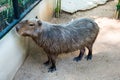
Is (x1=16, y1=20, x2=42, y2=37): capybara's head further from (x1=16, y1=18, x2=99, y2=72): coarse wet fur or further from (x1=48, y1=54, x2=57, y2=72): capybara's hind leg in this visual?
(x1=48, y1=54, x2=57, y2=72): capybara's hind leg

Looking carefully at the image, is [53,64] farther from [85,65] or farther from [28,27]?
[28,27]

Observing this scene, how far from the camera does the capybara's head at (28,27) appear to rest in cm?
325

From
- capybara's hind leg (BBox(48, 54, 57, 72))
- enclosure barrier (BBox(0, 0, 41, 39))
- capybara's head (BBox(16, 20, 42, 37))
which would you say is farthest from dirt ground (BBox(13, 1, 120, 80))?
enclosure barrier (BBox(0, 0, 41, 39))

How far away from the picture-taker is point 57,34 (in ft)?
11.5

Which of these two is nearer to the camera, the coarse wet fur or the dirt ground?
the coarse wet fur

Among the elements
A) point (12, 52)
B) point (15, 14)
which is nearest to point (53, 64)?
point (12, 52)

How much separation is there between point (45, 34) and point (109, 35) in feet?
5.51

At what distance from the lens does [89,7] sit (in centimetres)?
593

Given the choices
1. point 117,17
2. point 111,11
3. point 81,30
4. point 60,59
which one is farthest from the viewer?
point 111,11

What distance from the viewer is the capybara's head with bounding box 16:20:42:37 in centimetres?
325

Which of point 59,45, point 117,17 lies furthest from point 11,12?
point 117,17

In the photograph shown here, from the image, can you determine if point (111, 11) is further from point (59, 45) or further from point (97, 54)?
point (59, 45)

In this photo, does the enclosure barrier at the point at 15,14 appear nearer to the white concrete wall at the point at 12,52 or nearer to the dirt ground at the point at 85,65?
the white concrete wall at the point at 12,52

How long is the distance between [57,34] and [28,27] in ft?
1.47
